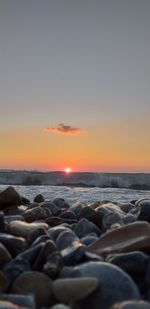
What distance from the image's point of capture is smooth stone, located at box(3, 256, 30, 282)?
2.67 meters

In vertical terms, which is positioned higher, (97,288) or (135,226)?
(135,226)

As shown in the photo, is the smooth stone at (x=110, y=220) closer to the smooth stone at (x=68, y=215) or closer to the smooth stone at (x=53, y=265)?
the smooth stone at (x=68, y=215)

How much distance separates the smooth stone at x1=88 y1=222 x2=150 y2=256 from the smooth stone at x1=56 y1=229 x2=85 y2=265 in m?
0.13

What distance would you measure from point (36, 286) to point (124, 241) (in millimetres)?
920

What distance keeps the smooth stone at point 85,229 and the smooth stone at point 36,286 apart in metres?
1.32

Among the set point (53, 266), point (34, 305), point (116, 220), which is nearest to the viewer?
point (34, 305)

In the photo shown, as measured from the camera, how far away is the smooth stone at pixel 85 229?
3867mm

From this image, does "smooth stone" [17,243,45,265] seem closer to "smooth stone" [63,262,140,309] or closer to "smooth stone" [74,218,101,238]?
"smooth stone" [63,262,140,309]

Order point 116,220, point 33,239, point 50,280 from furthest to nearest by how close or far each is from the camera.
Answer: point 116,220 → point 33,239 → point 50,280

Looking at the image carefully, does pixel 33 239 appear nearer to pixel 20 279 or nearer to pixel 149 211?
pixel 20 279

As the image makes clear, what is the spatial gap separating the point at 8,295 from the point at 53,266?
43 centimetres

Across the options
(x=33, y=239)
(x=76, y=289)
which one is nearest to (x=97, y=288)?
(x=76, y=289)

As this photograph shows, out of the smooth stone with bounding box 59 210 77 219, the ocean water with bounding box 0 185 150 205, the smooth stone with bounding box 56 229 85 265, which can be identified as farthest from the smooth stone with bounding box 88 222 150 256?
the ocean water with bounding box 0 185 150 205

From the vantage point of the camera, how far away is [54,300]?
246cm
